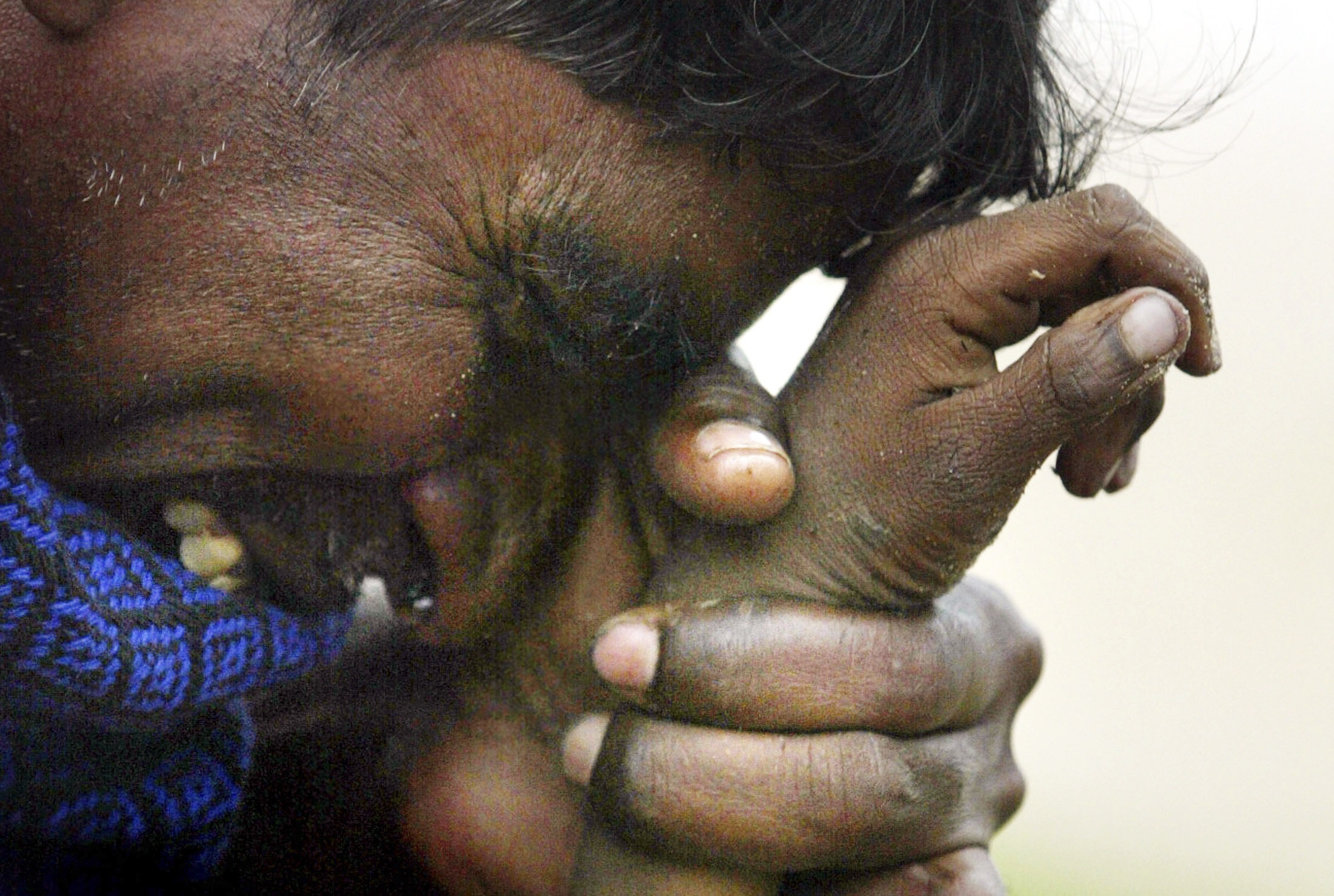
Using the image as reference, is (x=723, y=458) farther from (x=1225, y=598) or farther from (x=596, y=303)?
(x=1225, y=598)

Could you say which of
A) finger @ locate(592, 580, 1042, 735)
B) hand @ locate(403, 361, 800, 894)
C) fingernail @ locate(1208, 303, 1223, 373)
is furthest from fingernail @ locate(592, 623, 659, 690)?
fingernail @ locate(1208, 303, 1223, 373)

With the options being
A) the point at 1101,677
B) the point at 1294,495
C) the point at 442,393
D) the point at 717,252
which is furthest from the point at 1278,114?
the point at 442,393

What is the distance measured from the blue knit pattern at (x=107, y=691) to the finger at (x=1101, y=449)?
441 mm

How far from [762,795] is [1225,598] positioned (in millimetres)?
1222

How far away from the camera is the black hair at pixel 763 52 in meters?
0.62

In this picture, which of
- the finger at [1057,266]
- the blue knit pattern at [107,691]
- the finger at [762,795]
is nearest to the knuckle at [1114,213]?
the finger at [1057,266]

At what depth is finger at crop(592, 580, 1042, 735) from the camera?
64 cm

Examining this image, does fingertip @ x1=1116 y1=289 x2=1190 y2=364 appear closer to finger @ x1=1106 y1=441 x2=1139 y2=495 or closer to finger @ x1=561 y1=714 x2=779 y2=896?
finger @ x1=1106 y1=441 x2=1139 y2=495

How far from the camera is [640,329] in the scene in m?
0.69

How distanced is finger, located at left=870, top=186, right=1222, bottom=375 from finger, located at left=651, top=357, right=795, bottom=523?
11 centimetres

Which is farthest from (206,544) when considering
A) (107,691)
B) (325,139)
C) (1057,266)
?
(1057,266)

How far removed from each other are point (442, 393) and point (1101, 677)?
1439 mm

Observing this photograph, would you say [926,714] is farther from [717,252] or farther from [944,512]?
[717,252]

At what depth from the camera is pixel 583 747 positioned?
0.74 metres
